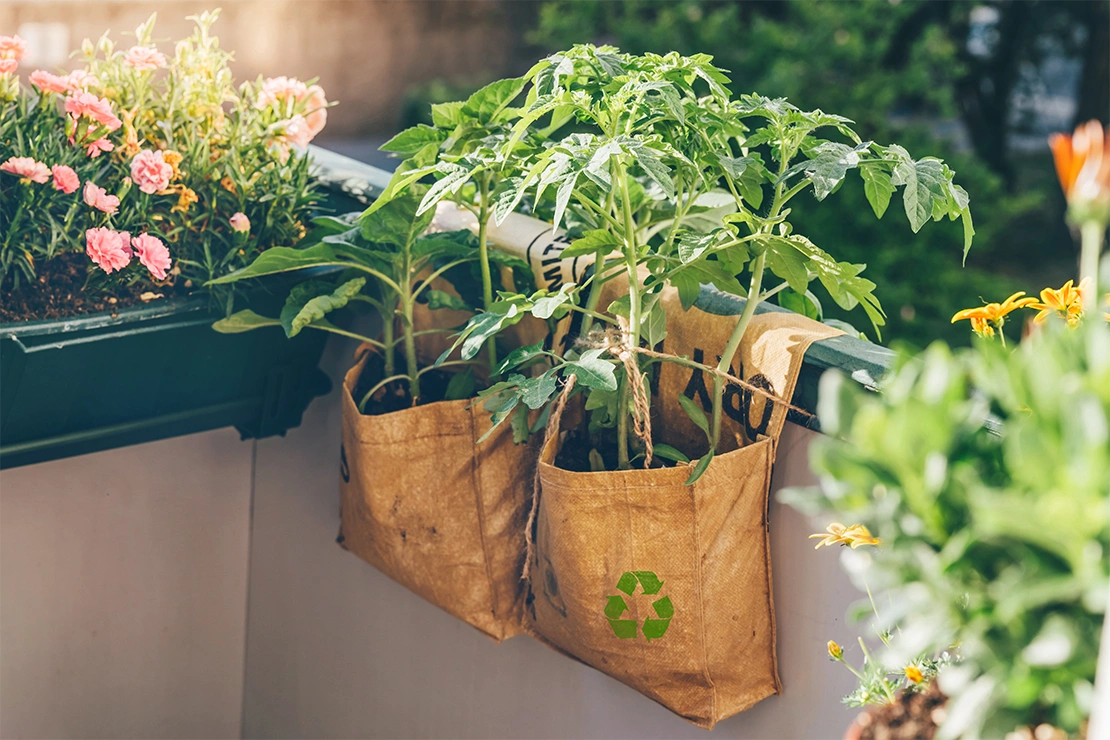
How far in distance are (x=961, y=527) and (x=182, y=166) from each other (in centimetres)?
109

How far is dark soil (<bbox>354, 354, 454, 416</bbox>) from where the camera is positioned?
1325mm

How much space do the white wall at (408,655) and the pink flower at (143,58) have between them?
1.55 feet

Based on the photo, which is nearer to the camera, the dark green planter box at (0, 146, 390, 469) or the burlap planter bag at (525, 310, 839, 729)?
the burlap planter bag at (525, 310, 839, 729)

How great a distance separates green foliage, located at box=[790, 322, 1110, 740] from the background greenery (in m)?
3.49

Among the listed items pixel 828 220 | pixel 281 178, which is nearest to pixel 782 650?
pixel 281 178

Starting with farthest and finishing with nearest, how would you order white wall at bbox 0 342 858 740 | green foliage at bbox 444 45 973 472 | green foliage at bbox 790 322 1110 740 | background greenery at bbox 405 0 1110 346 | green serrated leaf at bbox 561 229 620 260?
background greenery at bbox 405 0 1110 346
white wall at bbox 0 342 858 740
green serrated leaf at bbox 561 229 620 260
green foliage at bbox 444 45 973 472
green foliage at bbox 790 322 1110 740

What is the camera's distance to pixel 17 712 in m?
1.62

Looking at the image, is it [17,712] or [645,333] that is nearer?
[645,333]

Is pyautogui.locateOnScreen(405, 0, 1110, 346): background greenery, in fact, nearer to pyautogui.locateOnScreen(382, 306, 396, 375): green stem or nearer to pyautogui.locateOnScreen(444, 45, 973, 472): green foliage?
pyautogui.locateOnScreen(382, 306, 396, 375): green stem

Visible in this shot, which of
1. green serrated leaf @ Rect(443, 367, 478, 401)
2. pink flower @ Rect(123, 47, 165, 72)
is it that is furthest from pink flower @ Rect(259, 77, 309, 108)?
green serrated leaf @ Rect(443, 367, 478, 401)

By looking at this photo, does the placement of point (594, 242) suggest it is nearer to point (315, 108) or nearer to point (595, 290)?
point (595, 290)

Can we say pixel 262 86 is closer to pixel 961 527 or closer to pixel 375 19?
pixel 961 527

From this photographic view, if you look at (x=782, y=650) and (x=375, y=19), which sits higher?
(x=782, y=650)

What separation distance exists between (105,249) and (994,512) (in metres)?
1.03
